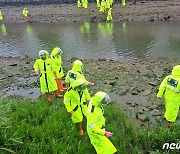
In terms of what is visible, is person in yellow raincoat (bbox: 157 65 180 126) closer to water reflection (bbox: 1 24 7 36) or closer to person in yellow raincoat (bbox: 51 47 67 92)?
person in yellow raincoat (bbox: 51 47 67 92)

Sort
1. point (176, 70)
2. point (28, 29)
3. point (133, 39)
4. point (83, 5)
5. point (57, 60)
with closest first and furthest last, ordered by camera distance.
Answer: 1. point (176, 70)
2. point (57, 60)
3. point (133, 39)
4. point (28, 29)
5. point (83, 5)

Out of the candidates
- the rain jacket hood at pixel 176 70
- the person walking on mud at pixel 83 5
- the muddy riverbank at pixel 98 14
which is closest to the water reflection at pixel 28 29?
the muddy riverbank at pixel 98 14

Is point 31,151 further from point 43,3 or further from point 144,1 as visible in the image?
point 43,3

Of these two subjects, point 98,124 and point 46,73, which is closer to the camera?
point 98,124

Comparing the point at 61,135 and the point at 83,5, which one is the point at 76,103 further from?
the point at 83,5

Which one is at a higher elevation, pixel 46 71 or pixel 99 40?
pixel 46 71

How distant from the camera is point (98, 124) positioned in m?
5.56

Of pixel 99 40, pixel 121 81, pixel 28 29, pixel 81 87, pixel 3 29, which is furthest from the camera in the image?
pixel 3 29

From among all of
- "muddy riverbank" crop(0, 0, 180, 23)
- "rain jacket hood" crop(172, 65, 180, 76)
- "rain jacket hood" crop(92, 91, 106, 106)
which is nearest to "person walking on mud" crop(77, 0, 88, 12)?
"muddy riverbank" crop(0, 0, 180, 23)

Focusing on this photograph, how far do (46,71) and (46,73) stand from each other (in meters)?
0.07

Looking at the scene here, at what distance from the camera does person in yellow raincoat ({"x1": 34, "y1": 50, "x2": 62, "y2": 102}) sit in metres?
8.34

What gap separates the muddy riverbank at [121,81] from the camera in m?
8.37

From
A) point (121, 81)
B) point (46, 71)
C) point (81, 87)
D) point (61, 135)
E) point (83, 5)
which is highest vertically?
point (83, 5)

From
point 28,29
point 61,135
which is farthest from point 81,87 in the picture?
point 28,29
